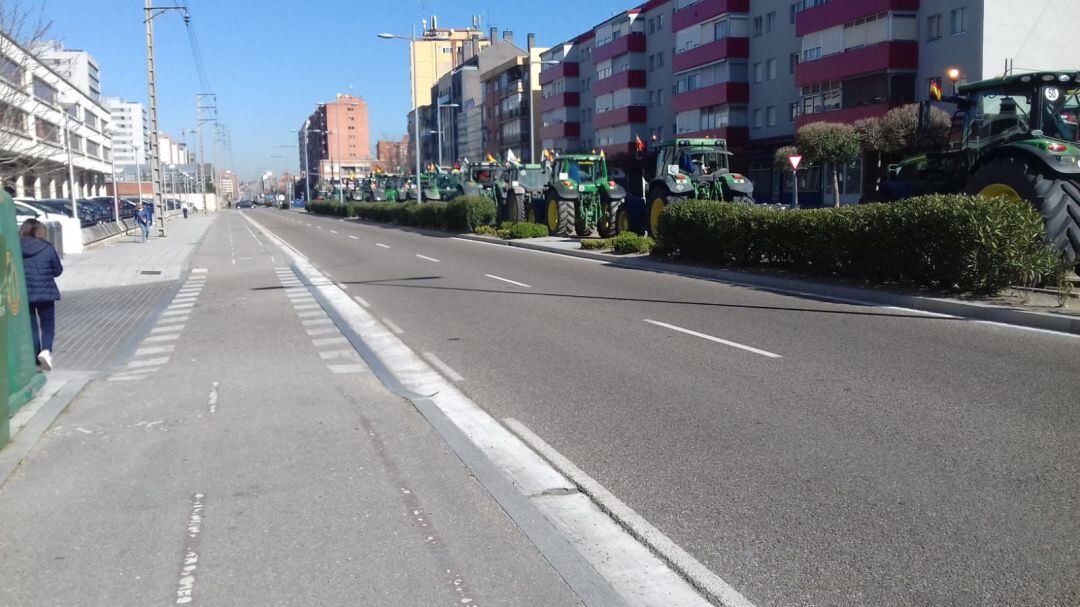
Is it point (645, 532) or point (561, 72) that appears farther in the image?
point (561, 72)

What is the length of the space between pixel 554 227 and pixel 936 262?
64.0 feet

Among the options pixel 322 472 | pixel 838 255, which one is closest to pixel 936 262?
pixel 838 255

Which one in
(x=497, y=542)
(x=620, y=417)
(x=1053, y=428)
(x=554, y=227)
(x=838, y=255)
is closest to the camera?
(x=497, y=542)

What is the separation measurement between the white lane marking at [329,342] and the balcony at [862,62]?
34.2m

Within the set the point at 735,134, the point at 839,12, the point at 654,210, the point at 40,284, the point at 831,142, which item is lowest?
the point at 40,284

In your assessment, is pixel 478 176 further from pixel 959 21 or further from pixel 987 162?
pixel 987 162

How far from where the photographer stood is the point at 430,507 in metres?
5.29

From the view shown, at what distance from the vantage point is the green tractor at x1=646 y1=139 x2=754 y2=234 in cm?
2439

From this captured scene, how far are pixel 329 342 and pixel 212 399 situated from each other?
3151 millimetres

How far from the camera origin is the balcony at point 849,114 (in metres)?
39.9

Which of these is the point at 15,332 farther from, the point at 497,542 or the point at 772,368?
the point at 772,368

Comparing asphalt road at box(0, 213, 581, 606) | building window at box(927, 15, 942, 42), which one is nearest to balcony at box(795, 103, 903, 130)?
building window at box(927, 15, 942, 42)

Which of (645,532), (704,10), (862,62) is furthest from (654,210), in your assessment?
(704,10)

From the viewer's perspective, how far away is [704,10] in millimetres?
53562
